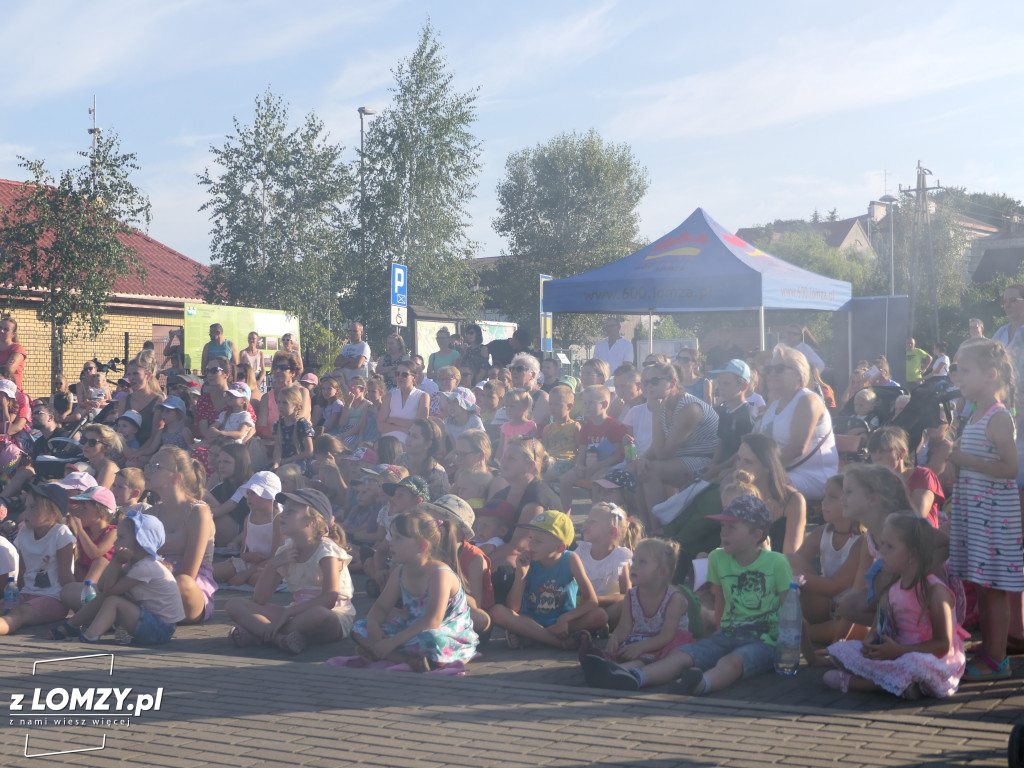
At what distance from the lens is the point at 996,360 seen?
5406 mm

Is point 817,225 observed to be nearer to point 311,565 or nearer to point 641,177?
point 641,177

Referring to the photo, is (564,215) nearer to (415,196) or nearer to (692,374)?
(415,196)

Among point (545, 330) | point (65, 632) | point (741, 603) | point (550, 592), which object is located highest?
point (545, 330)

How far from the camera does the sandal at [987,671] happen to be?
526 cm

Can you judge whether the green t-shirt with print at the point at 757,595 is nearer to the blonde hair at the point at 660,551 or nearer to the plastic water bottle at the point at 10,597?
the blonde hair at the point at 660,551

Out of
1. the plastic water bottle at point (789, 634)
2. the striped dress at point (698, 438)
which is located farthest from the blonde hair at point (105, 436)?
the plastic water bottle at point (789, 634)

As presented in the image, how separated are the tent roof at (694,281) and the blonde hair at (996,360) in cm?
867

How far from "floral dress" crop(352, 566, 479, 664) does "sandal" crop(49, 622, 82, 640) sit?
2.15 m

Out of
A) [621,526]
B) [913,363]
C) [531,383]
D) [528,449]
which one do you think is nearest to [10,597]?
[528,449]

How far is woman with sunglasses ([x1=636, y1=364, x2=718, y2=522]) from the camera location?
827 cm

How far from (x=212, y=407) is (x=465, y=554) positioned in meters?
6.43

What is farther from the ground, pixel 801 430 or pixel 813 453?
pixel 801 430

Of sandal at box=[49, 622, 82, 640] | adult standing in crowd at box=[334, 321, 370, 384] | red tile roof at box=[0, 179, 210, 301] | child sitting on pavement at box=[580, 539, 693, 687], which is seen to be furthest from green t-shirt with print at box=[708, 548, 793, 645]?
red tile roof at box=[0, 179, 210, 301]

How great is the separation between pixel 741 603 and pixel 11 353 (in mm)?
11087
